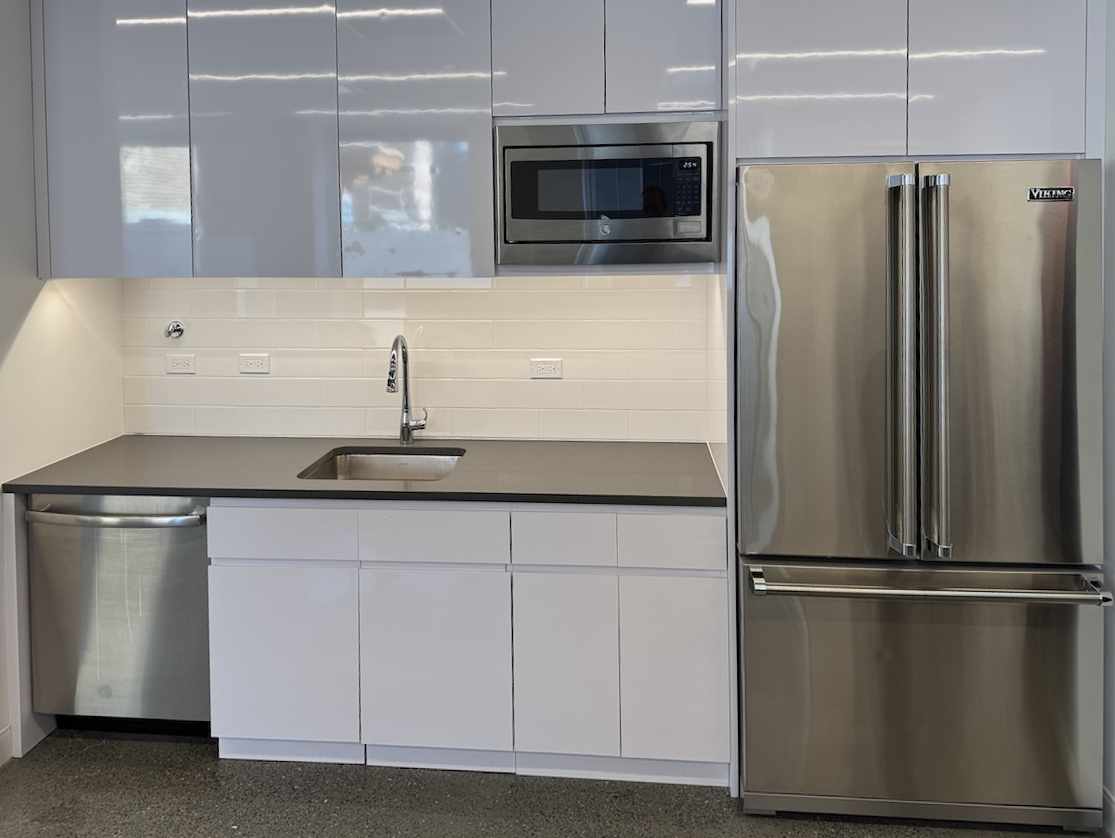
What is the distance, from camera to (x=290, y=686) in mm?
2650

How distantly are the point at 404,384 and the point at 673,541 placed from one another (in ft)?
3.85

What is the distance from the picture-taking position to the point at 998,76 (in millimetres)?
2297

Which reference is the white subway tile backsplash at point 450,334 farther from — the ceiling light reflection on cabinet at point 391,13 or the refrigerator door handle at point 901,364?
the refrigerator door handle at point 901,364

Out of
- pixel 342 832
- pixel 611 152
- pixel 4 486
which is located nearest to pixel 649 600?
pixel 342 832

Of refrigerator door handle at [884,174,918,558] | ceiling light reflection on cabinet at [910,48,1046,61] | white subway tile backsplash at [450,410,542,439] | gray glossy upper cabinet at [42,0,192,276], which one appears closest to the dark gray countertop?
white subway tile backsplash at [450,410,542,439]

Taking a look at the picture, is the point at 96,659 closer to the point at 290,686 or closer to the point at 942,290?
the point at 290,686

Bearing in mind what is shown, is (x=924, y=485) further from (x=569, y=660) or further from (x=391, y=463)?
(x=391, y=463)

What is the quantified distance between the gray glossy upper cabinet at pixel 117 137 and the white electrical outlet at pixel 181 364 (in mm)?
509

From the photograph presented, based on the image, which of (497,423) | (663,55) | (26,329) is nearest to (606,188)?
(663,55)

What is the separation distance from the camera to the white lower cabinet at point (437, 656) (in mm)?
2568

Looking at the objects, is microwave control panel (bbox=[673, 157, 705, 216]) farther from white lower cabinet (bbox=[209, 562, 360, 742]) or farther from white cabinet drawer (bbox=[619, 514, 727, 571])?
white lower cabinet (bbox=[209, 562, 360, 742])

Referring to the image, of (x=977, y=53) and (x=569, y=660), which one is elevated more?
(x=977, y=53)

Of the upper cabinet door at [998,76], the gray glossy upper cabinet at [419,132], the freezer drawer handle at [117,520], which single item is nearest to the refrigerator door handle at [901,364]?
the upper cabinet door at [998,76]

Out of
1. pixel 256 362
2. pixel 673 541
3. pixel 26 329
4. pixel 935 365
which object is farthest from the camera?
pixel 256 362
